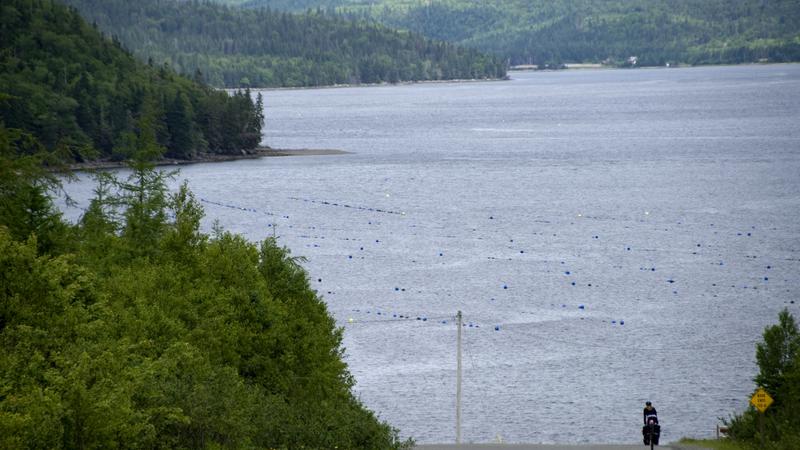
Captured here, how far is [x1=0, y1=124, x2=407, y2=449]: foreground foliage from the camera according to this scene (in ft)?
88.0

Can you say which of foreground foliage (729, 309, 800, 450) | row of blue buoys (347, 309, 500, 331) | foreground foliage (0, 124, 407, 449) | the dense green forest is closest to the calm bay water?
row of blue buoys (347, 309, 500, 331)

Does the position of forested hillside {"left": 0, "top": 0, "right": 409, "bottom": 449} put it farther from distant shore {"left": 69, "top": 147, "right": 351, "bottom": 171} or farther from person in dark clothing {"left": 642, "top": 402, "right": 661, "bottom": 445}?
distant shore {"left": 69, "top": 147, "right": 351, "bottom": 171}

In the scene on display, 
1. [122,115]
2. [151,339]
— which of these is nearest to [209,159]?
[122,115]

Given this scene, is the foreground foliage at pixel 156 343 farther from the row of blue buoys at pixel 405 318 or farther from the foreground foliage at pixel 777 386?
the row of blue buoys at pixel 405 318

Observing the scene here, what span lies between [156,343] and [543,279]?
5651 cm

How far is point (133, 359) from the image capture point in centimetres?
3425

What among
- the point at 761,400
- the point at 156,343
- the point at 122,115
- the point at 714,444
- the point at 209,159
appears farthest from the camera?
the point at 209,159

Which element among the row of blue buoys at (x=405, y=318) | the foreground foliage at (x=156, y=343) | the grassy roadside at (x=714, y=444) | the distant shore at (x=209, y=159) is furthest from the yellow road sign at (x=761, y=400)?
the distant shore at (x=209, y=159)

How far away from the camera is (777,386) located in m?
50.0

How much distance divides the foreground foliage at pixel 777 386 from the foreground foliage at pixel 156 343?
561 inches

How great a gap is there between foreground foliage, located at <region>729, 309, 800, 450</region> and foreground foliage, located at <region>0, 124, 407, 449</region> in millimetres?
14249

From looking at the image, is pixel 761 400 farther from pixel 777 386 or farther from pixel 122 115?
pixel 122 115

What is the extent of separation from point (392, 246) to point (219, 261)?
60.4 metres

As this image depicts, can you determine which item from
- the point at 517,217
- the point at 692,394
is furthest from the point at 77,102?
the point at 692,394
